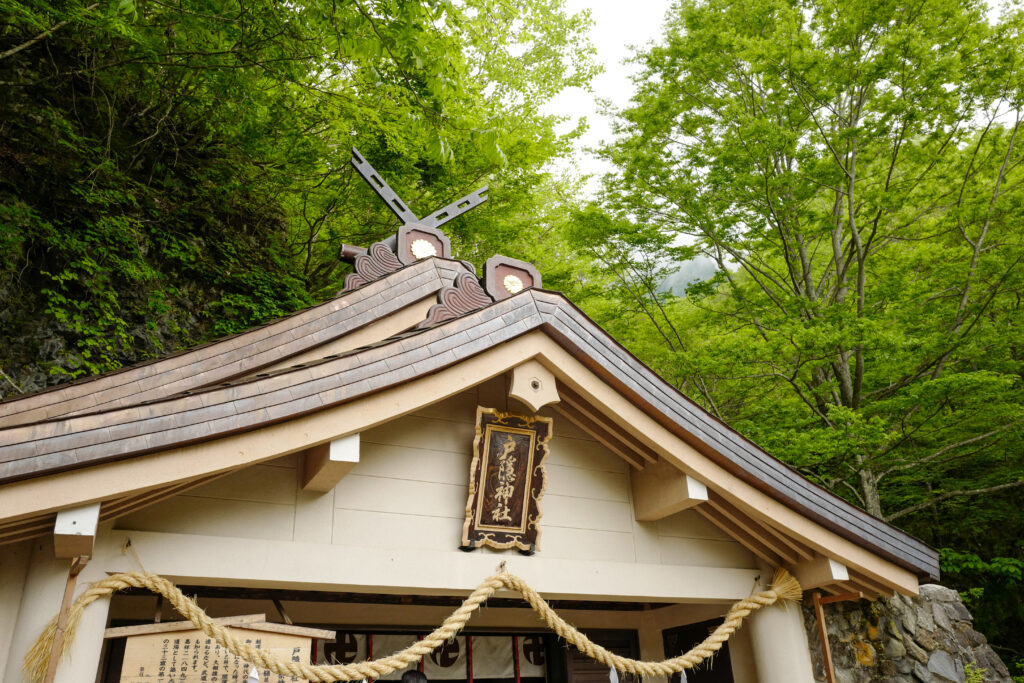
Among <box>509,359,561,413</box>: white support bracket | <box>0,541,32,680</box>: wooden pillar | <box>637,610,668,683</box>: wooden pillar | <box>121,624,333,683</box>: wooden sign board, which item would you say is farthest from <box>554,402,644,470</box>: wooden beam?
<box>0,541,32,680</box>: wooden pillar

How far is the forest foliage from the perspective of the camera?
900cm

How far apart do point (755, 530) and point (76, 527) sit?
4.36 metres

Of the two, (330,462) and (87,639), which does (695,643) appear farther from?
(87,639)

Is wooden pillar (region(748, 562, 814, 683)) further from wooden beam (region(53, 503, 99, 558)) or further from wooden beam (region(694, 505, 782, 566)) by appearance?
wooden beam (region(53, 503, 99, 558))

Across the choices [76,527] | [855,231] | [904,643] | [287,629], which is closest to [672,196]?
[855,231]

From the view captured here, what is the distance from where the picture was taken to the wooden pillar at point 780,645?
4.98 meters

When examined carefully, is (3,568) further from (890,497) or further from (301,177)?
(890,497)

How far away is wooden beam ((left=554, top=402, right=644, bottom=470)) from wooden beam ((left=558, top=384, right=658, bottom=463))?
6cm

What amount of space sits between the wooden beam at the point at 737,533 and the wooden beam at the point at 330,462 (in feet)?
8.98

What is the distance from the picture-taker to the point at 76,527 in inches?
127

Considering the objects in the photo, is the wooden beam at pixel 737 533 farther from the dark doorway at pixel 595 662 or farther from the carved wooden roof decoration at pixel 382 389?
the dark doorway at pixel 595 662

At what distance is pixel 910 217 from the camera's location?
38.8ft

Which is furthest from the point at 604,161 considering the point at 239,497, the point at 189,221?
the point at 239,497

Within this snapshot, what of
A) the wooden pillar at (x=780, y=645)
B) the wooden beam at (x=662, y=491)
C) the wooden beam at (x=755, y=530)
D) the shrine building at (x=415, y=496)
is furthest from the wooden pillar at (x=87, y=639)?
the wooden pillar at (x=780, y=645)
